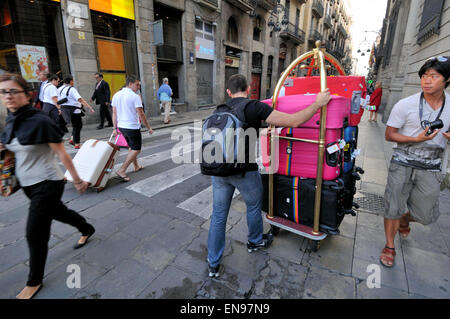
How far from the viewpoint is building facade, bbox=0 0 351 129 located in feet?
27.4

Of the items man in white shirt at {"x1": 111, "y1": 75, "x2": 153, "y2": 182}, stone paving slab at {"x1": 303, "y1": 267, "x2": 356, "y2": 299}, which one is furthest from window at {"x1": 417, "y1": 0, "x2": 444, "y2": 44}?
man in white shirt at {"x1": 111, "y1": 75, "x2": 153, "y2": 182}

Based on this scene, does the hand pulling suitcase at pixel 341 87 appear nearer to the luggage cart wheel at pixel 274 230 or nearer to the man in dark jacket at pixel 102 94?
the luggage cart wheel at pixel 274 230

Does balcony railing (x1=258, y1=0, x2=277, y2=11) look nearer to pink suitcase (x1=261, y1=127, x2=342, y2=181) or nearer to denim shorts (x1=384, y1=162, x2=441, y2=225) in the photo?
pink suitcase (x1=261, y1=127, x2=342, y2=181)

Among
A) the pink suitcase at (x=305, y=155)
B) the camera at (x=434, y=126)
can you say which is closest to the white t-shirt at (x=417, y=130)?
the camera at (x=434, y=126)

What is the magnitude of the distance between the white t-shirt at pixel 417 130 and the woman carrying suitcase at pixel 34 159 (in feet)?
10.5

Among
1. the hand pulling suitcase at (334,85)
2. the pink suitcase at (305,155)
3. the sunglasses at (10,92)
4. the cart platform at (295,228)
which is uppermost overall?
the hand pulling suitcase at (334,85)

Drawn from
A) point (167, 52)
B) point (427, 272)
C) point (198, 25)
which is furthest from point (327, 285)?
point (198, 25)

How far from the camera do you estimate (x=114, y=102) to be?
184 inches

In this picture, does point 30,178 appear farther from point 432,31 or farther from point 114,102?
point 432,31

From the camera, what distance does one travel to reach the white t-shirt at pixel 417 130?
7.44 ft

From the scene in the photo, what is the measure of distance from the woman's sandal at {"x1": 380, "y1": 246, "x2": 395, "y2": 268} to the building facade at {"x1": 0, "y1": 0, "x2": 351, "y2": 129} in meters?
10.5

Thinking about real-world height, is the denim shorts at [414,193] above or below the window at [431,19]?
below
